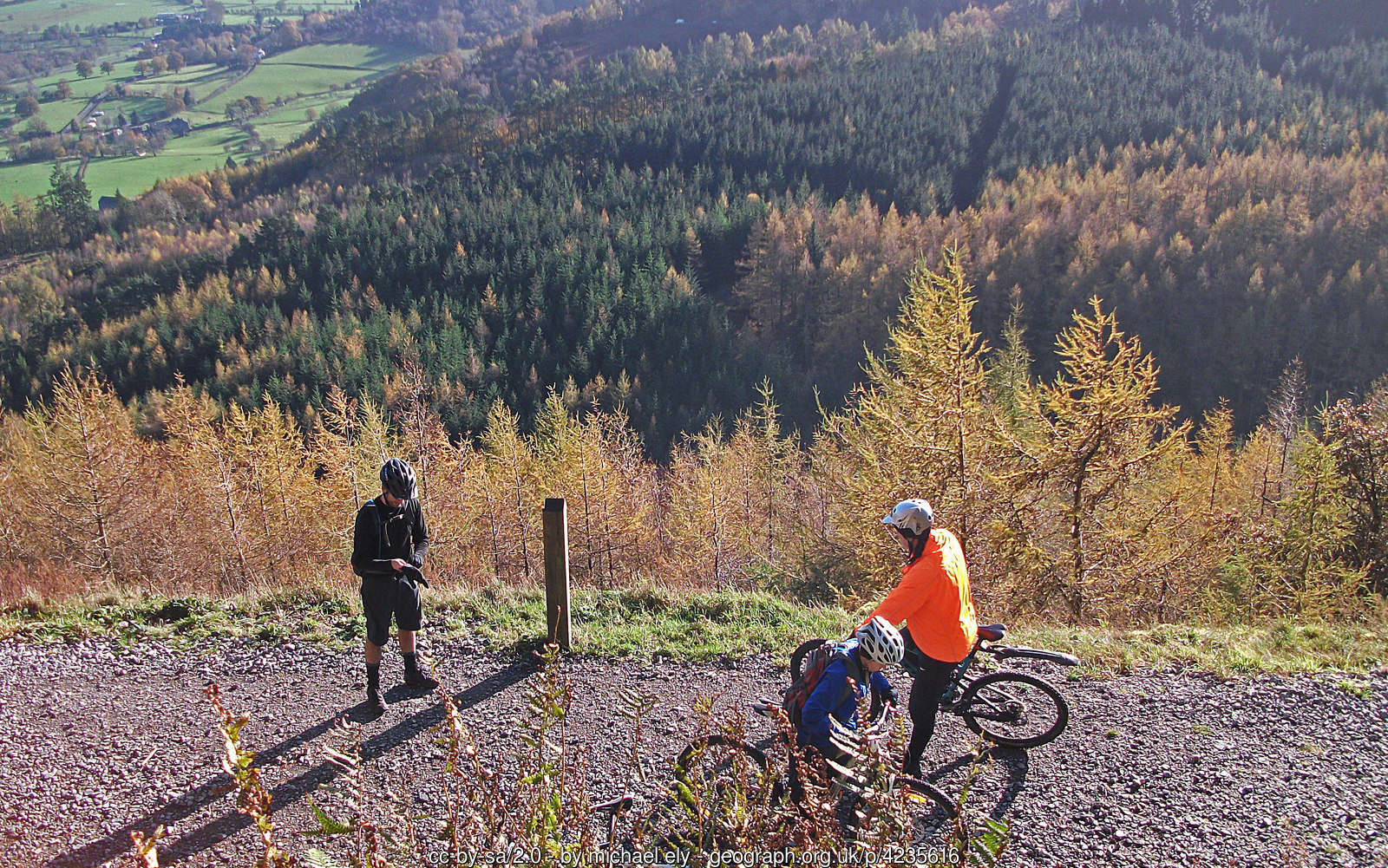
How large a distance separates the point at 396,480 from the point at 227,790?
7.29ft

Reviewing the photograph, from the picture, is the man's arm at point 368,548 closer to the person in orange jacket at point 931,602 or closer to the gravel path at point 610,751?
the gravel path at point 610,751

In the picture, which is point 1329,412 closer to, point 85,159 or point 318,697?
point 318,697

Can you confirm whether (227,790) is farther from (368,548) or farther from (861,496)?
(861,496)

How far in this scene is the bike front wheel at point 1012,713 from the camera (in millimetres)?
5188

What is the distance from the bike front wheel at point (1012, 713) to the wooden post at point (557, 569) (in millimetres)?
3310

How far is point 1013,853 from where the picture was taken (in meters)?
4.39

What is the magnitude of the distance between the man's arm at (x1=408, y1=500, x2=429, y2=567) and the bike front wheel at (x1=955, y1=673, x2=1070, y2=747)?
4113 mm

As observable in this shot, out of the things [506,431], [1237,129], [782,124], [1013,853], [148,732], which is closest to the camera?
[1013,853]

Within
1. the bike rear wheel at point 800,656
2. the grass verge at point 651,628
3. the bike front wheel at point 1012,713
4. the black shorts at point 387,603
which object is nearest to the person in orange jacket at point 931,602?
the bike front wheel at point 1012,713

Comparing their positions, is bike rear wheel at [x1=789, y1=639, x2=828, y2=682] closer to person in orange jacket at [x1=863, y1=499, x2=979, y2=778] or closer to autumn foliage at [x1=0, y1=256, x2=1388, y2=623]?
person in orange jacket at [x1=863, y1=499, x2=979, y2=778]

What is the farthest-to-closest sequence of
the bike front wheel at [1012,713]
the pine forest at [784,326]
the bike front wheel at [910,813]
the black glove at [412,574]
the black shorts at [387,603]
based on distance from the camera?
the pine forest at [784,326] < the black shorts at [387,603] < the black glove at [412,574] < the bike front wheel at [1012,713] < the bike front wheel at [910,813]

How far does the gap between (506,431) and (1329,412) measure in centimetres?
2746

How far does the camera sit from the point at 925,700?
470 cm

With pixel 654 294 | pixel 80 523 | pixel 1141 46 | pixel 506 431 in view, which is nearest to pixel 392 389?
pixel 654 294
